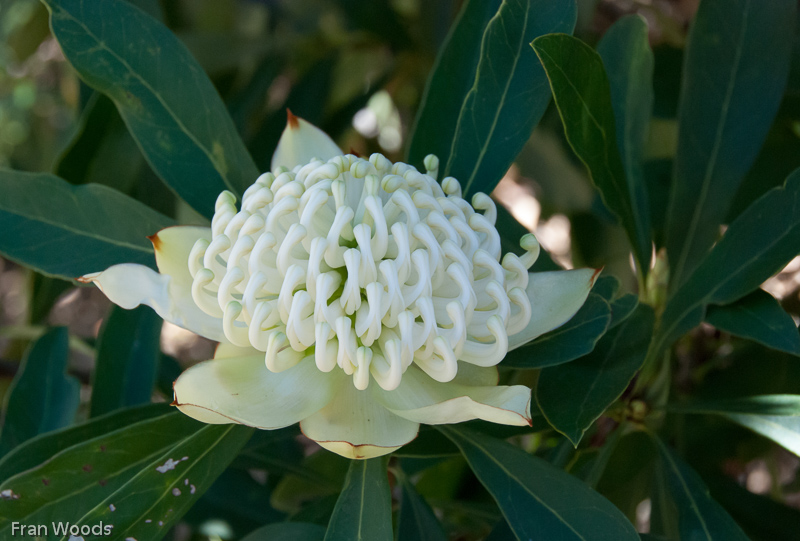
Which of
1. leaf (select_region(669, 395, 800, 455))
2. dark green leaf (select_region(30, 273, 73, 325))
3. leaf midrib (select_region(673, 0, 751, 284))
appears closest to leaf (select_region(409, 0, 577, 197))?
Result: leaf midrib (select_region(673, 0, 751, 284))

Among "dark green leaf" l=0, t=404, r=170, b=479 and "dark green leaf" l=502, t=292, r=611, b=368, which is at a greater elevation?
"dark green leaf" l=502, t=292, r=611, b=368

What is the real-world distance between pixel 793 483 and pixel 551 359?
4.12 feet

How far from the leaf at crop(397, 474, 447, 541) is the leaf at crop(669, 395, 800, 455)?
16.6 inches

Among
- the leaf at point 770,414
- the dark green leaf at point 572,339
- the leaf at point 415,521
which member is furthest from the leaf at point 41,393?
the leaf at point 770,414

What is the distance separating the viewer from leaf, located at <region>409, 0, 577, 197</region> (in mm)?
924

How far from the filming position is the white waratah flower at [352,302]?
0.76 meters

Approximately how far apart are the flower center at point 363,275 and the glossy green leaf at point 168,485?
16cm

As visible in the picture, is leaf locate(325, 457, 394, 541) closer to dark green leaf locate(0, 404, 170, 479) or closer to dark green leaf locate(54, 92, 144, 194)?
dark green leaf locate(0, 404, 170, 479)

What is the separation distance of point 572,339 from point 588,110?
31 cm

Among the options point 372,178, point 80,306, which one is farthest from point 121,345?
point 80,306

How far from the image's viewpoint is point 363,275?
786 millimetres

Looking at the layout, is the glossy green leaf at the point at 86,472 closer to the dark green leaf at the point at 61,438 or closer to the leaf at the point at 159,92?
the dark green leaf at the point at 61,438

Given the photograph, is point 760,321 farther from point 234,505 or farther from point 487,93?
point 234,505

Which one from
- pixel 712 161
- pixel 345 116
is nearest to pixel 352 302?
pixel 712 161
